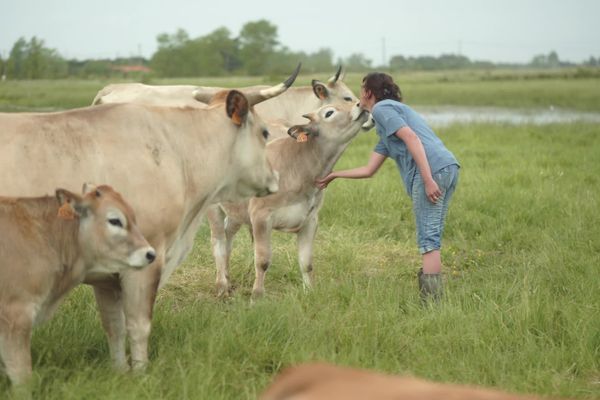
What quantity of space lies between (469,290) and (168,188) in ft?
8.48

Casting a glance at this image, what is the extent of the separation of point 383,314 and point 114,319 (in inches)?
69.3

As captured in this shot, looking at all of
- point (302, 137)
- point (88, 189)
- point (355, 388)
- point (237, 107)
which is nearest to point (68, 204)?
point (88, 189)

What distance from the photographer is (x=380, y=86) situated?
268 inches

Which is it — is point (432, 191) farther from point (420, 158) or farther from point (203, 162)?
point (203, 162)

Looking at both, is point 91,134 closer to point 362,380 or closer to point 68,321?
point 68,321

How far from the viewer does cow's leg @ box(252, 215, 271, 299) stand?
7.20 metres

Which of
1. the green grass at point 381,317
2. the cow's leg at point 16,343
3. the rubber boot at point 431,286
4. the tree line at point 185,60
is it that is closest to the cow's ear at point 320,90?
the green grass at point 381,317

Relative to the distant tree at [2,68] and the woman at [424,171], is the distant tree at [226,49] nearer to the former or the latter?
the distant tree at [2,68]

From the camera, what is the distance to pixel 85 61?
6800 centimetres

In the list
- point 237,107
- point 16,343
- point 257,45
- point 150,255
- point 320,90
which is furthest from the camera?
point 257,45

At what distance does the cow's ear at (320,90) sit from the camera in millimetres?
10914

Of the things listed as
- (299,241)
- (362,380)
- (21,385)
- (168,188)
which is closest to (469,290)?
(299,241)

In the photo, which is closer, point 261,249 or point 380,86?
point 380,86

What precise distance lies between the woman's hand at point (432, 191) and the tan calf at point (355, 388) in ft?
12.9
